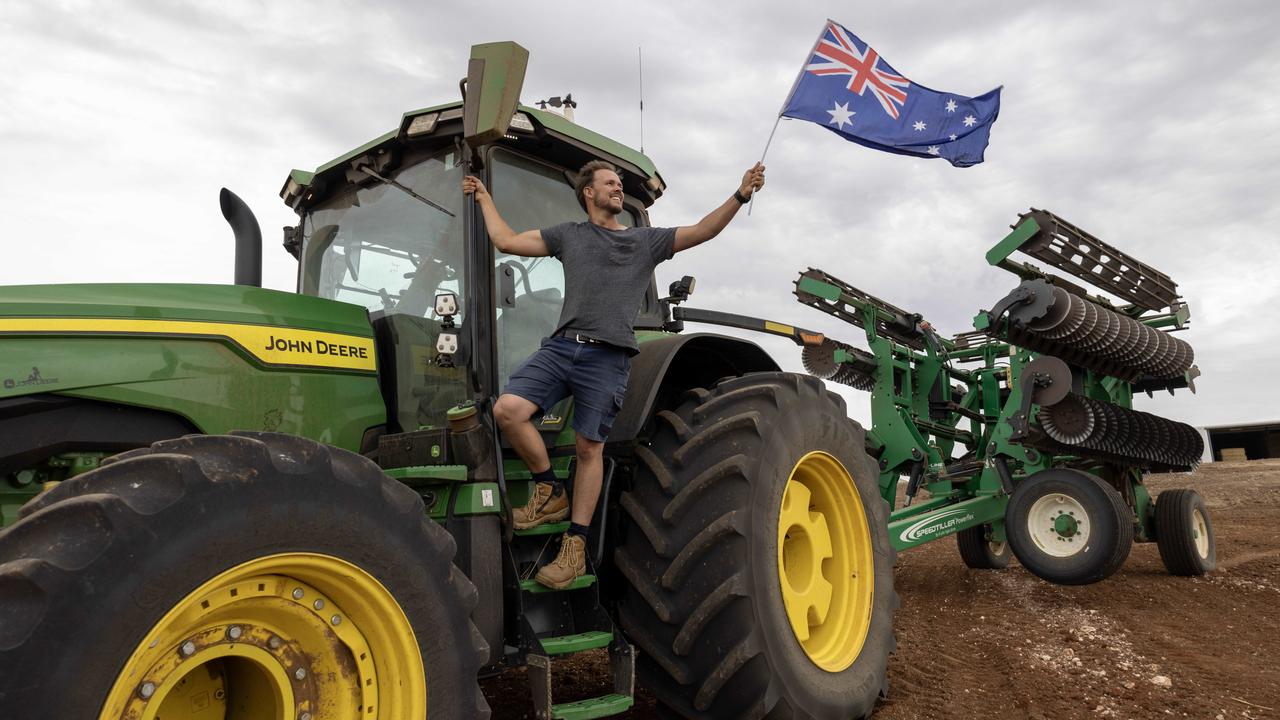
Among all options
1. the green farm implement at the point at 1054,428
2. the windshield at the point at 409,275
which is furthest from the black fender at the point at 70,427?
the green farm implement at the point at 1054,428

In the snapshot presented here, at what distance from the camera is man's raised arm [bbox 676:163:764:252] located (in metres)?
3.40

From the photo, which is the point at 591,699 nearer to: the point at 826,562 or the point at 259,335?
the point at 826,562

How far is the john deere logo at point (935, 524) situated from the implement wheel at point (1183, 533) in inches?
70.0

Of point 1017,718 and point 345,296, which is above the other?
point 345,296

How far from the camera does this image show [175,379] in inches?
117

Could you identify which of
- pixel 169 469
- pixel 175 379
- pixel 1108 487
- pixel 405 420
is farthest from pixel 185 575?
pixel 1108 487

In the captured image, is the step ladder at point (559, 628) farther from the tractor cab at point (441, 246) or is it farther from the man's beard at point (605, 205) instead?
the man's beard at point (605, 205)

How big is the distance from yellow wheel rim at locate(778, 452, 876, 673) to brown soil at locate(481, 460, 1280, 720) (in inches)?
17.2

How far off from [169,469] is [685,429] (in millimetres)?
1899

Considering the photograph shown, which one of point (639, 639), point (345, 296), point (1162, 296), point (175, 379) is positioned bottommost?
point (639, 639)

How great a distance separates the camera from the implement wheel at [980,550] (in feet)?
28.4

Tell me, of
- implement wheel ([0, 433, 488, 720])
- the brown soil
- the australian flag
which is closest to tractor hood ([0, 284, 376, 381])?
implement wheel ([0, 433, 488, 720])

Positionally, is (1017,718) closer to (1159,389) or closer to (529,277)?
(529,277)

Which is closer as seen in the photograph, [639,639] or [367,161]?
[639,639]
